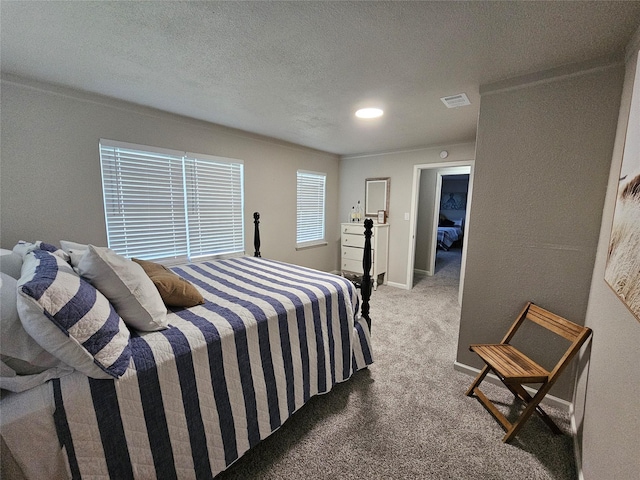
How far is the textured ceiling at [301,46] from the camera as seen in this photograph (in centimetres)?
121

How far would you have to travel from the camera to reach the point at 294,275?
7.30ft

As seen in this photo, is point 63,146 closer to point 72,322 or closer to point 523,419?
point 72,322

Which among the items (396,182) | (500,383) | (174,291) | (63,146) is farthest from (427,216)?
(63,146)

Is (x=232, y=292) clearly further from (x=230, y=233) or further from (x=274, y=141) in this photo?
(x=274, y=141)

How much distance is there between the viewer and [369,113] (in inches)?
99.3

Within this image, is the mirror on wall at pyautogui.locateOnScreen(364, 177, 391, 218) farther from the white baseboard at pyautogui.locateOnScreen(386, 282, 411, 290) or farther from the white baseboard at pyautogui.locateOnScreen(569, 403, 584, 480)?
the white baseboard at pyautogui.locateOnScreen(569, 403, 584, 480)

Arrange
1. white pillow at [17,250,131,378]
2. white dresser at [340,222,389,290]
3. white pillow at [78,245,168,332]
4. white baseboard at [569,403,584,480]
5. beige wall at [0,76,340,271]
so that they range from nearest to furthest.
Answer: white pillow at [17,250,131,378] < white pillow at [78,245,168,332] < white baseboard at [569,403,584,480] < beige wall at [0,76,340,271] < white dresser at [340,222,389,290]

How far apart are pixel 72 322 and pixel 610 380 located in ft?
6.95

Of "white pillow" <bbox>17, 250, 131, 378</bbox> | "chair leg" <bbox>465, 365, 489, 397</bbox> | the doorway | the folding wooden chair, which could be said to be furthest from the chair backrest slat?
"white pillow" <bbox>17, 250, 131, 378</bbox>

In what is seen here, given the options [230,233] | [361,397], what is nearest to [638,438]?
[361,397]

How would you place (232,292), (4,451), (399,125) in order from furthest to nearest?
(399,125) < (232,292) < (4,451)

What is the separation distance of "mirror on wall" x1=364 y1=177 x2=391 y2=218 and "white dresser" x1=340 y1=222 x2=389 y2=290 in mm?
323

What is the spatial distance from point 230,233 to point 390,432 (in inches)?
108

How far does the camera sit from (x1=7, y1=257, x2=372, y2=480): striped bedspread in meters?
0.94
